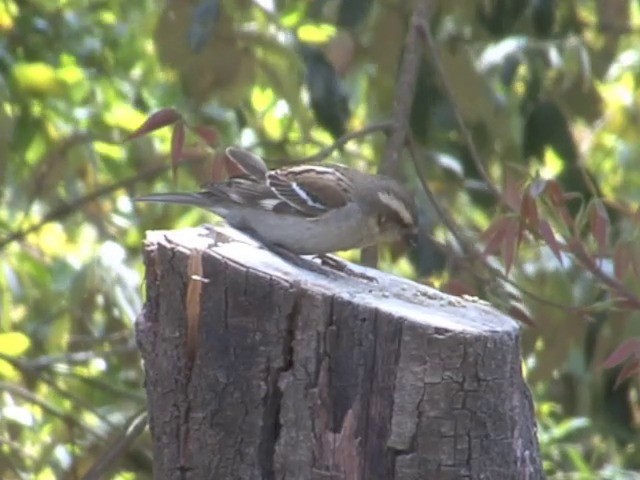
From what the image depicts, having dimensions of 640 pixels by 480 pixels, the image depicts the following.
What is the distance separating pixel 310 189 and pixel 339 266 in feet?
1.88

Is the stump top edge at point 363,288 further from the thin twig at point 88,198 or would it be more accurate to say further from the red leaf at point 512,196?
the thin twig at point 88,198

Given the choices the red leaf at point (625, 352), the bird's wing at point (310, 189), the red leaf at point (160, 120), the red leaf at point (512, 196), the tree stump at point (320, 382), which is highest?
the red leaf at point (160, 120)

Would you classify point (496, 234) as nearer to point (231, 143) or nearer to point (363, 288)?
point (363, 288)

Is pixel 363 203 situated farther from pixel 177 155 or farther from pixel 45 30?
pixel 45 30

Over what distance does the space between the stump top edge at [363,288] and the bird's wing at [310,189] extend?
2.00 feet

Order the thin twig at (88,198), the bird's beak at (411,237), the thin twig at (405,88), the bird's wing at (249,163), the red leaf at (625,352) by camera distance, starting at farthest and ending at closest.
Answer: the thin twig at (88,198) → the thin twig at (405,88) → the bird's beak at (411,237) → the bird's wing at (249,163) → the red leaf at (625,352)

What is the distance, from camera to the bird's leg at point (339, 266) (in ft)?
10.4

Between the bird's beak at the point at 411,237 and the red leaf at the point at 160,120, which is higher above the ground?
the red leaf at the point at 160,120

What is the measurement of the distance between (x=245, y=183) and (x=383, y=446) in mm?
1382

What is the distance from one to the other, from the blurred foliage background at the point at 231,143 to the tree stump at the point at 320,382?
94 cm

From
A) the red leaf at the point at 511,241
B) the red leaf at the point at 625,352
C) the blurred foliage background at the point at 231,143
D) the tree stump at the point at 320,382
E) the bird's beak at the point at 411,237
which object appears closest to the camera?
the tree stump at the point at 320,382

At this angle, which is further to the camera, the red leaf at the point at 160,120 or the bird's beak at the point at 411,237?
the bird's beak at the point at 411,237

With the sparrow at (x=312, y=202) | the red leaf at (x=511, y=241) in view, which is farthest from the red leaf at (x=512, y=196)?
the sparrow at (x=312, y=202)

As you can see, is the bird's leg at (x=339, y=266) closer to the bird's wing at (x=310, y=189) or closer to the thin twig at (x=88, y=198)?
the bird's wing at (x=310, y=189)
